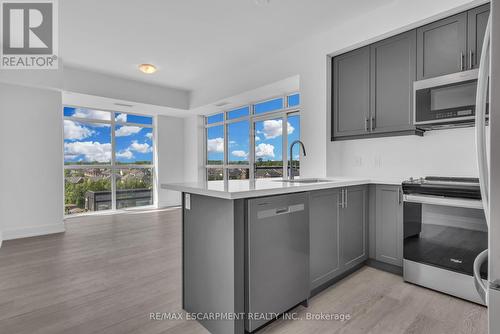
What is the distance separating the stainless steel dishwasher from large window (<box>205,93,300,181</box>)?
2372 millimetres

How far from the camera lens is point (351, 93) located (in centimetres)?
315

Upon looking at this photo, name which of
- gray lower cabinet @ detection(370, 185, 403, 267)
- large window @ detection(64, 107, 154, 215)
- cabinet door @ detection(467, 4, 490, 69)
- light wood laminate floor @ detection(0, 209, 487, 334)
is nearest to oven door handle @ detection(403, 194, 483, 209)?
gray lower cabinet @ detection(370, 185, 403, 267)

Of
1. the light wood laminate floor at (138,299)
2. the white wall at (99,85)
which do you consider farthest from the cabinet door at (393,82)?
the white wall at (99,85)

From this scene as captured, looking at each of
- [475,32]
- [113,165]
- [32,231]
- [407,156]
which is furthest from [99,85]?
[475,32]

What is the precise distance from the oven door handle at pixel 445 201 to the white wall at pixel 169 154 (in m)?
5.57

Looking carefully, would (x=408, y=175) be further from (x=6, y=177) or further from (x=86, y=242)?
(x=6, y=177)

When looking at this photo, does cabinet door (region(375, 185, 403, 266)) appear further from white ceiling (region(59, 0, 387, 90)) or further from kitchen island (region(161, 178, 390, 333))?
white ceiling (region(59, 0, 387, 90))

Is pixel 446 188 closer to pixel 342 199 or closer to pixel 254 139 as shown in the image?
pixel 342 199

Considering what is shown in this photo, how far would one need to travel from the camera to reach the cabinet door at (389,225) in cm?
252

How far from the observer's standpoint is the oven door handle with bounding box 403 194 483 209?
1.94 m

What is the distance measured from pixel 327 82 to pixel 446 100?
1.38m

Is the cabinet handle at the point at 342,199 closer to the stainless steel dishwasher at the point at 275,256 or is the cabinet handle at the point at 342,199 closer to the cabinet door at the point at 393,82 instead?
the stainless steel dishwasher at the point at 275,256

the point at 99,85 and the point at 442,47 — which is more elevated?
the point at 99,85

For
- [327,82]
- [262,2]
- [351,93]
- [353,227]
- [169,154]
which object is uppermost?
[262,2]
